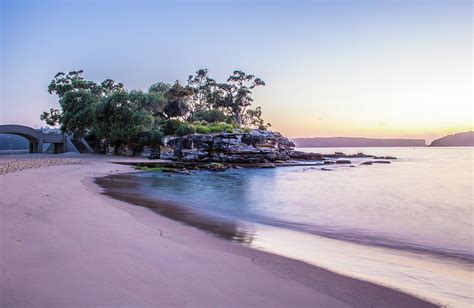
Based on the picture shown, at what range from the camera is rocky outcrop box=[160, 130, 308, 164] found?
36.8m

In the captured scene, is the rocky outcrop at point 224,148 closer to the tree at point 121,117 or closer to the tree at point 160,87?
the tree at point 121,117

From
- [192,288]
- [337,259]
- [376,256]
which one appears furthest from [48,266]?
[376,256]

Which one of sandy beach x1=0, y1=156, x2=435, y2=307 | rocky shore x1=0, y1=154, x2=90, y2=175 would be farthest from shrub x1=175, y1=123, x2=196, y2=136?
sandy beach x1=0, y1=156, x2=435, y2=307

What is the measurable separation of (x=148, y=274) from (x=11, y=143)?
76.5 metres

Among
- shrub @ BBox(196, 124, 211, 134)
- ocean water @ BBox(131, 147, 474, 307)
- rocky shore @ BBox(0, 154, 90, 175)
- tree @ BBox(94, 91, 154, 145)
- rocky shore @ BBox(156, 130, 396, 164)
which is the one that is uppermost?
tree @ BBox(94, 91, 154, 145)

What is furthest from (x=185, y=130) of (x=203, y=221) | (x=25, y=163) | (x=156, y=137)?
(x=203, y=221)

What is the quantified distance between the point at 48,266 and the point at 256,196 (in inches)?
467

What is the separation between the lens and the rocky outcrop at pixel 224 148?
3681 centimetres

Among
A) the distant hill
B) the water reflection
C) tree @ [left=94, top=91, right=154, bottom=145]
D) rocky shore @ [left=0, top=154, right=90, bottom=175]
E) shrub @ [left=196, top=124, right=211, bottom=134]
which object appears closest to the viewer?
the water reflection

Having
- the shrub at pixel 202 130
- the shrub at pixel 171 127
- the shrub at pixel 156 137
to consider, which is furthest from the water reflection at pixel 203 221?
the shrub at pixel 171 127

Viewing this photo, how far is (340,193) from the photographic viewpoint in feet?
56.2

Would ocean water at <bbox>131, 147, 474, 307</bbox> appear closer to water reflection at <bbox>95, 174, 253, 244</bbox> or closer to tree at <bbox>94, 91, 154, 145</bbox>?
water reflection at <bbox>95, 174, 253, 244</bbox>

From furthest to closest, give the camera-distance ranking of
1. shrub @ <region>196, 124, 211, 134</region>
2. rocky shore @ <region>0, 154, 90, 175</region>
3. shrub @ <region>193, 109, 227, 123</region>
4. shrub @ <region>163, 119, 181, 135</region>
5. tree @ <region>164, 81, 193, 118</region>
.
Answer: shrub @ <region>193, 109, 227, 123</region> → tree @ <region>164, 81, 193, 118</region> → shrub @ <region>163, 119, 181, 135</region> → shrub @ <region>196, 124, 211, 134</region> → rocky shore @ <region>0, 154, 90, 175</region>

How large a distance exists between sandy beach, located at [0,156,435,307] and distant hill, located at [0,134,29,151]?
234 feet
